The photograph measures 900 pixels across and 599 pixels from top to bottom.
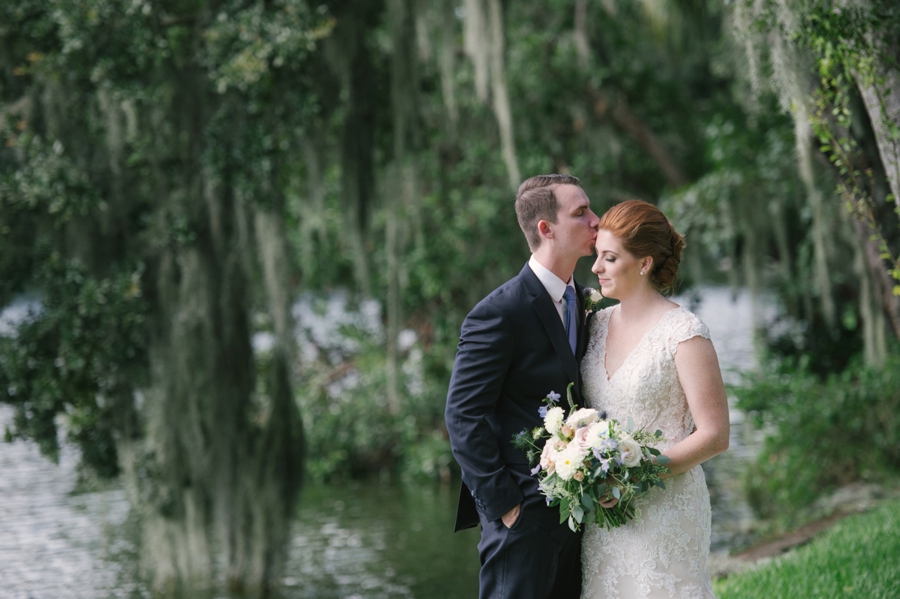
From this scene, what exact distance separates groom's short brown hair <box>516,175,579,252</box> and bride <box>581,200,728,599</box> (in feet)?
0.58

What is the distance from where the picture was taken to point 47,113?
5621 mm

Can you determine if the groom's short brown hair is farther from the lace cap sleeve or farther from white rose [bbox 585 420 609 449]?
white rose [bbox 585 420 609 449]

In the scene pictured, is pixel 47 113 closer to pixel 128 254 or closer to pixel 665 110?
pixel 128 254

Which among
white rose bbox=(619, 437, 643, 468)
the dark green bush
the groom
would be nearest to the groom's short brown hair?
the groom

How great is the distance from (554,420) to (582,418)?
0.27 feet

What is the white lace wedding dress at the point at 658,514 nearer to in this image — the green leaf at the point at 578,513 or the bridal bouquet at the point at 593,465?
the bridal bouquet at the point at 593,465

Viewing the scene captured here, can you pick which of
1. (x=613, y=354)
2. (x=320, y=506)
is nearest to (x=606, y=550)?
(x=613, y=354)

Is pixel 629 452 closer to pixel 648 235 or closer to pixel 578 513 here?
pixel 578 513

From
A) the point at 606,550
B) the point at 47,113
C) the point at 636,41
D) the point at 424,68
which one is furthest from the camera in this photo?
the point at 636,41

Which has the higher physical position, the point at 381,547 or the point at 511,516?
the point at 511,516

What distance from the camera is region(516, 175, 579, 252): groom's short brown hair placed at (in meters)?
2.83

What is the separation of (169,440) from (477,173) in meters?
5.35

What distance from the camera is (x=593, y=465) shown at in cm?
246

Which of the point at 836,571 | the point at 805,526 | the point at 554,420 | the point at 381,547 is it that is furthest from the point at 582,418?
the point at 381,547
